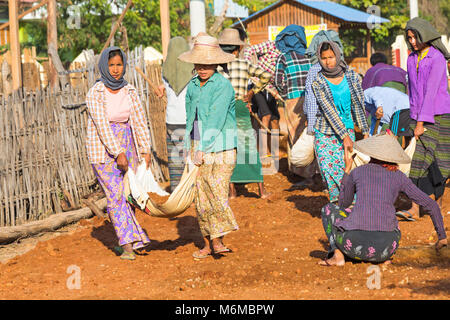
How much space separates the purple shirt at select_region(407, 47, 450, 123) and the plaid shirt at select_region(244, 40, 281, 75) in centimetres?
332

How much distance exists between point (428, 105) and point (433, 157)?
627mm

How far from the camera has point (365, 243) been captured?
5.96 m

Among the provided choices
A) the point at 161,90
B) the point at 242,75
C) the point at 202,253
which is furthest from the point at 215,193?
the point at 161,90

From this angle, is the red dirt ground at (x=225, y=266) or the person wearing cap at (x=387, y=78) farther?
the person wearing cap at (x=387, y=78)

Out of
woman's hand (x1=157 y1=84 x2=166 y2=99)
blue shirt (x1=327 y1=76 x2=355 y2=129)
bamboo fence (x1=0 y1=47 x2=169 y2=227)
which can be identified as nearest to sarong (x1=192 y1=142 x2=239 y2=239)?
blue shirt (x1=327 y1=76 x2=355 y2=129)

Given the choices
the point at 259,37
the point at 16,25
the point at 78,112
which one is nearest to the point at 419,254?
the point at 78,112

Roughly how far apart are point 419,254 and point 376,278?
883 millimetres

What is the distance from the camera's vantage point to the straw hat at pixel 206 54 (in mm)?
6801

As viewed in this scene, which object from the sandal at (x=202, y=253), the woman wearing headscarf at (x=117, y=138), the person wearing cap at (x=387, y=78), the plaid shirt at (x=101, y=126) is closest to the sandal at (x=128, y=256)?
the woman wearing headscarf at (x=117, y=138)

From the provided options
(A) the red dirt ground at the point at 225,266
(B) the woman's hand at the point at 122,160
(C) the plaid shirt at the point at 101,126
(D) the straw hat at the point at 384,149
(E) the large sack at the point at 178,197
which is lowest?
(A) the red dirt ground at the point at 225,266

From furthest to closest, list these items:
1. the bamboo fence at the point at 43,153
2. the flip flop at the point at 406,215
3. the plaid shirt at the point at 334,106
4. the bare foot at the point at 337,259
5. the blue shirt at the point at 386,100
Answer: the blue shirt at the point at 386,100 → the bamboo fence at the point at 43,153 → the flip flop at the point at 406,215 → the plaid shirt at the point at 334,106 → the bare foot at the point at 337,259

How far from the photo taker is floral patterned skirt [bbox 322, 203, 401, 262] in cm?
594

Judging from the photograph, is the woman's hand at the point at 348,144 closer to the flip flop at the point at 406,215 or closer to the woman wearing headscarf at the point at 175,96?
the flip flop at the point at 406,215

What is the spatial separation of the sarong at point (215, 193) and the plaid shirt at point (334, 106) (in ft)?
4.70
